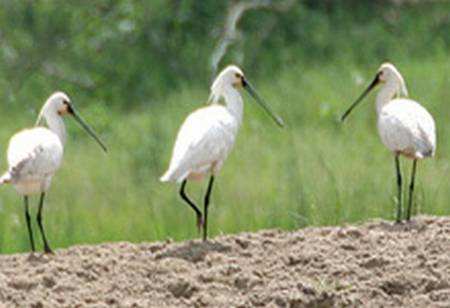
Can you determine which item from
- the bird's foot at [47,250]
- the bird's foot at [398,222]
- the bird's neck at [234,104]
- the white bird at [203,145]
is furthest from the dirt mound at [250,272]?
the bird's neck at [234,104]

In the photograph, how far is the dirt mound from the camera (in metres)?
10.1

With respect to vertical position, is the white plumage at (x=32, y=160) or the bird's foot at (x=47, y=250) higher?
the white plumage at (x=32, y=160)

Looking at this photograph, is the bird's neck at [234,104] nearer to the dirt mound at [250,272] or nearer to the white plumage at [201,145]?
the white plumage at [201,145]

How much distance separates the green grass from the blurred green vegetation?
0.08 ft

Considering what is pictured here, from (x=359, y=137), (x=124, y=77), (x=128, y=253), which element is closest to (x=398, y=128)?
(x=128, y=253)

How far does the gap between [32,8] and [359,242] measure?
366 inches

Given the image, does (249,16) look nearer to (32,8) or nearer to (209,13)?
(209,13)

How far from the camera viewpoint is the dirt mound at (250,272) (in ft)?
33.3

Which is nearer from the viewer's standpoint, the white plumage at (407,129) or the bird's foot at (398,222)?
the white plumage at (407,129)

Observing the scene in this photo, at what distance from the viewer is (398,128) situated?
1210cm

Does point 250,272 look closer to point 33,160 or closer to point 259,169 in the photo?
point 33,160

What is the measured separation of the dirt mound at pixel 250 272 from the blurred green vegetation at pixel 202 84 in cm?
238

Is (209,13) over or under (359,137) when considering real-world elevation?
over

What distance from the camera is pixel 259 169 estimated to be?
16406 millimetres
